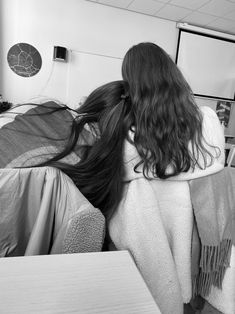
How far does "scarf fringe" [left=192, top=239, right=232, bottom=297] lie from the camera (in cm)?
83

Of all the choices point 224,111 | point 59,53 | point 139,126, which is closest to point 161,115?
point 139,126

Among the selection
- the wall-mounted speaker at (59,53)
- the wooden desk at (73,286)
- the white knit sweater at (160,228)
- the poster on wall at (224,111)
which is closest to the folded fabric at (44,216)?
the wooden desk at (73,286)

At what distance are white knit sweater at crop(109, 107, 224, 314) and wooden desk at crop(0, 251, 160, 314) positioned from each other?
0.95 ft

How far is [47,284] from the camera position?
35 centimetres

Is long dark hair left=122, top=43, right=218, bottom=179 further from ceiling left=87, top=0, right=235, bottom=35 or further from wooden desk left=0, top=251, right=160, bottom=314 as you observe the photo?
ceiling left=87, top=0, right=235, bottom=35

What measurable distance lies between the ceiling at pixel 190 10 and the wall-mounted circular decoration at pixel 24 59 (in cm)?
107

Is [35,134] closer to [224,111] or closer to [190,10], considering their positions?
[190,10]

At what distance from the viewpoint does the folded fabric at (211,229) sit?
→ 0.80 m

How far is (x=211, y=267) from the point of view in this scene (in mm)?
855

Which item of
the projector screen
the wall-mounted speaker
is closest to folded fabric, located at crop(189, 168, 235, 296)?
the wall-mounted speaker

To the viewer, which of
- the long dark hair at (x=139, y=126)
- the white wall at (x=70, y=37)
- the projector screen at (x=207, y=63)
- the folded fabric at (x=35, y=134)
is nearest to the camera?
the folded fabric at (x=35, y=134)

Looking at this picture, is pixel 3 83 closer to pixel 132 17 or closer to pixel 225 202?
pixel 132 17

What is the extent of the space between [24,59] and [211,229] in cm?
310

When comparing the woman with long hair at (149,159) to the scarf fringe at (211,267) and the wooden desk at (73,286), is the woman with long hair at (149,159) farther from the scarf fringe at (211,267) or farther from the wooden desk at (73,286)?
the wooden desk at (73,286)
